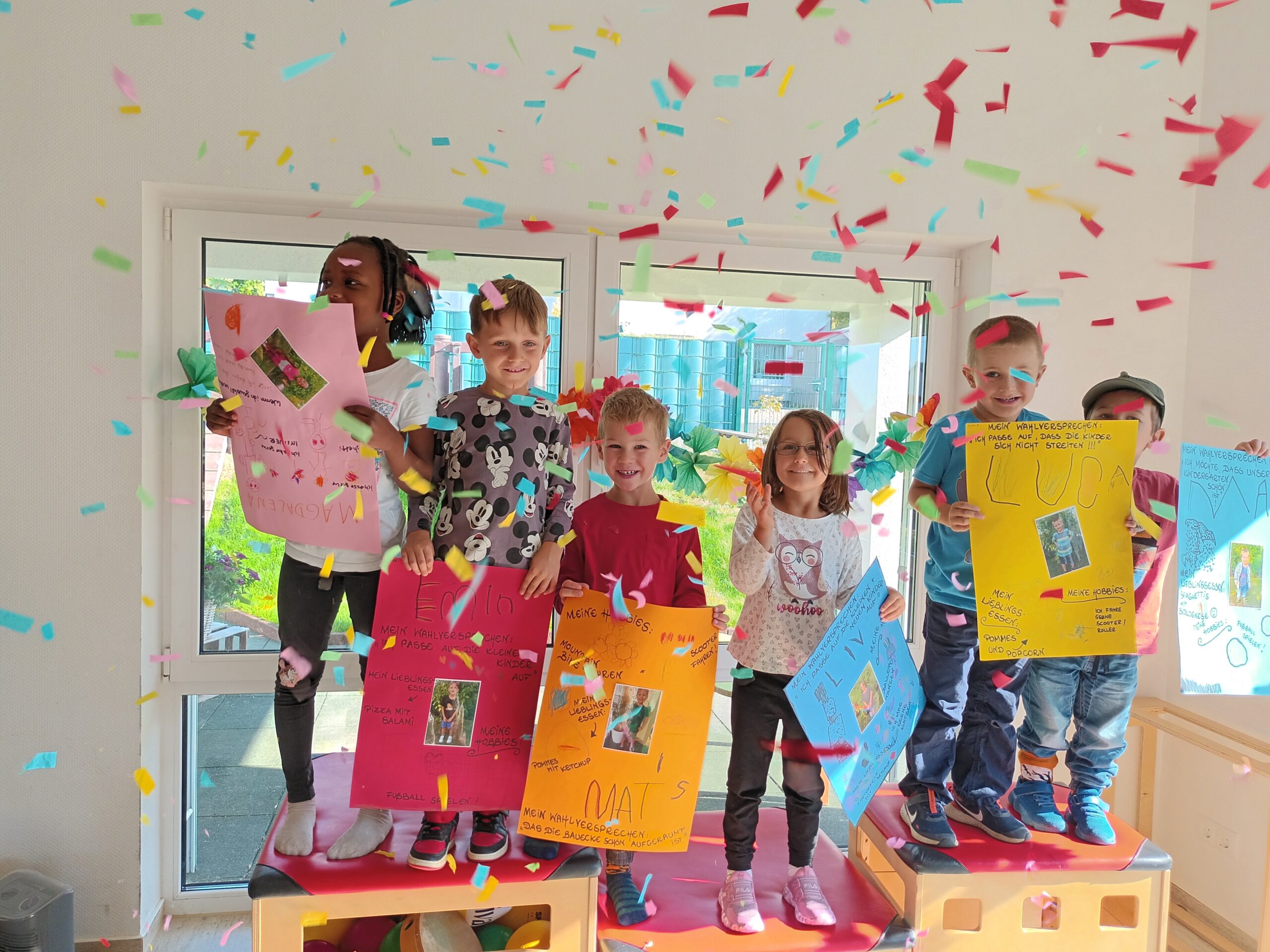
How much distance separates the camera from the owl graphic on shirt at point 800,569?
5.57 feet

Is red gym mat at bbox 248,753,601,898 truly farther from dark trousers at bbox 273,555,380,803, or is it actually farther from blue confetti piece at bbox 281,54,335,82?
blue confetti piece at bbox 281,54,335,82

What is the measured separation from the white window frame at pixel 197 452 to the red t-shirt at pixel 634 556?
0.62 metres

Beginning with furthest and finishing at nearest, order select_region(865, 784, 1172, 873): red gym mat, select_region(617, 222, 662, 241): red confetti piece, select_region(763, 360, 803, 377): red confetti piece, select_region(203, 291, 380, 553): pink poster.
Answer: select_region(763, 360, 803, 377): red confetti piece < select_region(617, 222, 662, 241): red confetti piece < select_region(865, 784, 1172, 873): red gym mat < select_region(203, 291, 380, 553): pink poster

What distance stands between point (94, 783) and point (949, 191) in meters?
2.49

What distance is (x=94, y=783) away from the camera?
6.53 feet

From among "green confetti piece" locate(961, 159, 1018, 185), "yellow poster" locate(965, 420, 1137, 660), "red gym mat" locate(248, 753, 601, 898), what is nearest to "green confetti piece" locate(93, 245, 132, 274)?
"red gym mat" locate(248, 753, 601, 898)

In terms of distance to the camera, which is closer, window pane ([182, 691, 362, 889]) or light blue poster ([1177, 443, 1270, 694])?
light blue poster ([1177, 443, 1270, 694])

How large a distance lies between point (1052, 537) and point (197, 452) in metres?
1.91

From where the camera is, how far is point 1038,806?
6.18ft

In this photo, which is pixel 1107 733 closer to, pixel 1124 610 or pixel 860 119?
pixel 1124 610

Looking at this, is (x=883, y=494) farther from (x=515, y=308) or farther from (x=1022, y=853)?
(x=515, y=308)

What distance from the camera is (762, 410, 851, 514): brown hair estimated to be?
1688 millimetres

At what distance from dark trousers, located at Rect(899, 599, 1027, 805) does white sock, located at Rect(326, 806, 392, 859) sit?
1.09m

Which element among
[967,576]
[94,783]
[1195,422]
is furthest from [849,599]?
[94,783]
